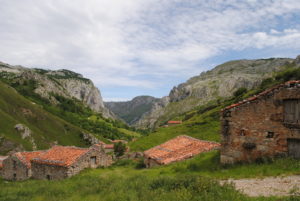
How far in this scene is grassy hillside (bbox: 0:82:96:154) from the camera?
7749cm

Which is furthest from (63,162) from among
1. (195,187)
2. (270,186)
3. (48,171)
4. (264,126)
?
(270,186)

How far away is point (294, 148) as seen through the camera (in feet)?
44.5

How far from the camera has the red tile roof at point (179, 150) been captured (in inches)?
931

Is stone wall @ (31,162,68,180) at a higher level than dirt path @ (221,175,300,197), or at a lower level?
lower

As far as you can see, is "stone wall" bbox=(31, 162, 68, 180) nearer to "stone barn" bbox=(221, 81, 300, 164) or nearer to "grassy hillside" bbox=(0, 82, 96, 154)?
"stone barn" bbox=(221, 81, 300, 164)

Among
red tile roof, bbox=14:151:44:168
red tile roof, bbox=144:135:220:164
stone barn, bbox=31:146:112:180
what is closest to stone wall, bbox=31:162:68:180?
stone barn, bbox=31:146:112:180

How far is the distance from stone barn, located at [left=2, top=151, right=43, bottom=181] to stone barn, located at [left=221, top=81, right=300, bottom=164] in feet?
96.3

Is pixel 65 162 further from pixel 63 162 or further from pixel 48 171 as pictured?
pixel 48 171

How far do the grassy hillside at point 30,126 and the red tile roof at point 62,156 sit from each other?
174ft

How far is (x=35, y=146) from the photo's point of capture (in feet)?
268

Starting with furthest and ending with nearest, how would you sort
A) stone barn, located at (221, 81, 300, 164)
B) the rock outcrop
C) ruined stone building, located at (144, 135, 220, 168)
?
the rock outcrop, ruined stone building, located at (144, 135, 220, 168), stone barn, located at (221, 81, 300, 164)

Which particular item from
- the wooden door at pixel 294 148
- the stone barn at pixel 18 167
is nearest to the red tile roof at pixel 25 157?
the stone barn at pixel 18 167

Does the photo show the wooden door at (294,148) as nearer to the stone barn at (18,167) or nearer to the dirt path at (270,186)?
the dirt path at (270,186)

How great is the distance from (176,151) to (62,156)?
13.7 m
